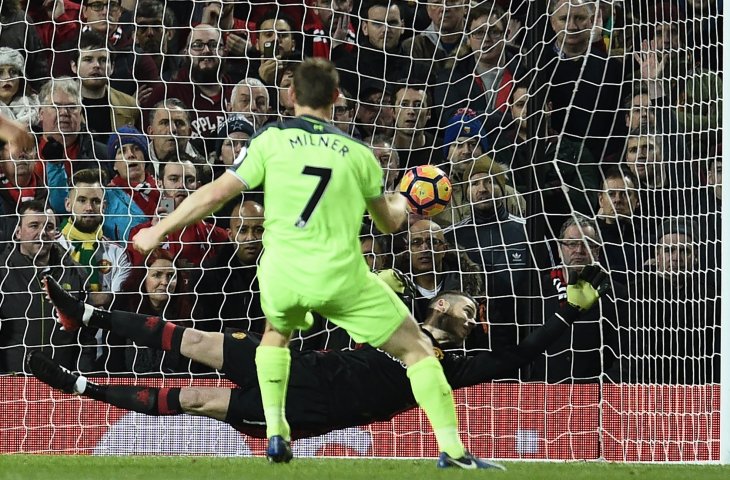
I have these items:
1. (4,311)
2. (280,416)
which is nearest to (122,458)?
(280,416)

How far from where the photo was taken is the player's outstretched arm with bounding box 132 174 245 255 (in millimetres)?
5242

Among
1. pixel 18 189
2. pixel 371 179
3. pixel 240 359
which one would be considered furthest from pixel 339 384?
pixel 18 189

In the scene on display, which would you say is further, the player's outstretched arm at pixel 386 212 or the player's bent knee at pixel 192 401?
the player's bent knee at pixel 192 401

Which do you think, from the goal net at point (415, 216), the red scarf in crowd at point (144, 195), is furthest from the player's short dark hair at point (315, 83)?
the red scarf in crowd at point (144, 195)

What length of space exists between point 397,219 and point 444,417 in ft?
2.97

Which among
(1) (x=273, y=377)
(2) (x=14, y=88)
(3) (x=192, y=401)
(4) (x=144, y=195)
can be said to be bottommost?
(1) (x=273, y=377)

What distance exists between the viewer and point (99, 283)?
29.1 ft

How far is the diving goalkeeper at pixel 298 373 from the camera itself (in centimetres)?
750

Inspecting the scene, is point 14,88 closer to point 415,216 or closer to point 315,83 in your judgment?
point 415,216

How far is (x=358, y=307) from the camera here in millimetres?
5527

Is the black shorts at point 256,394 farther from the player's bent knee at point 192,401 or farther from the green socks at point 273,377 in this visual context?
the green socks at point 273,377

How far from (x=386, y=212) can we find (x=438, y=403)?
875 mm

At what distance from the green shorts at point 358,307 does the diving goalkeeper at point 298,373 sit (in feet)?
6.22

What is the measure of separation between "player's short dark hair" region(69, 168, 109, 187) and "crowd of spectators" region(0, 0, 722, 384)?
0.04 ft
